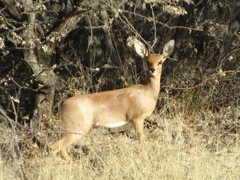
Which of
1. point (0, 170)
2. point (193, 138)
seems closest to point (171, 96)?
point (193, 138)

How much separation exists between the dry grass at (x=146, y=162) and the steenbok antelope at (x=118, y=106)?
0.49 m

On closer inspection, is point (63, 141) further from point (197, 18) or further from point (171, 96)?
point (197, 18)

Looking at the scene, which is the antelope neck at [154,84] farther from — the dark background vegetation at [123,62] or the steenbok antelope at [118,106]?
the dark background vegetation at [123,62]

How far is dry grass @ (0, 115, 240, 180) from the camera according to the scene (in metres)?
6.29

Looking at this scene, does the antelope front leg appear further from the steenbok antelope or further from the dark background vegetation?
the dark background vegetation

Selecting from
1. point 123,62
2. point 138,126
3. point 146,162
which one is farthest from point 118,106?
point 146,162

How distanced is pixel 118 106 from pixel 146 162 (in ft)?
6.71

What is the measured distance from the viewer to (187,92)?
9.12 m

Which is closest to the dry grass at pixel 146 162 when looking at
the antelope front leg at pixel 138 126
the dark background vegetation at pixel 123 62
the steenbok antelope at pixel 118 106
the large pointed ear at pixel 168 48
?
the antelope front leg at pixel 138 126

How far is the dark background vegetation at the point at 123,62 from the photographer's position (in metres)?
8.36

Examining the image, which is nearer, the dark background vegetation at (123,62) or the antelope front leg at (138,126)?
the antelope front leg at (138,126)

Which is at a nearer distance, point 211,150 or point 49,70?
point 211,150

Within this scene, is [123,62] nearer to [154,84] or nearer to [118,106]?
[154,84]

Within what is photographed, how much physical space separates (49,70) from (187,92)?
7.22 feet
